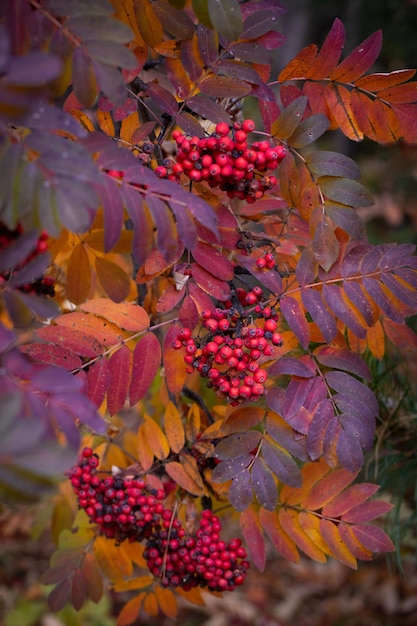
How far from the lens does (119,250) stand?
2.70 feet

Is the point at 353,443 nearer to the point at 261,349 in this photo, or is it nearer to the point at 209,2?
the point at 261,349

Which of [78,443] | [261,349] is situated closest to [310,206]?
[261,349]

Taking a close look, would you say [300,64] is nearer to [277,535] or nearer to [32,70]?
[32,70]

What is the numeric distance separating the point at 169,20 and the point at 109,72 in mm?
205

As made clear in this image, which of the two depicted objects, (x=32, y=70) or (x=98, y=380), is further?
(x=98, y=380)

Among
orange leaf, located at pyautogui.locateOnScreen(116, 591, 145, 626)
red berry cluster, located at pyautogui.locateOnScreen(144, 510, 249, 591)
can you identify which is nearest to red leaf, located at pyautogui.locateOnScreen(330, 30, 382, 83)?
red berry cluster, located at pyautogui.locateOnScreen(144, 510, 249, 591)

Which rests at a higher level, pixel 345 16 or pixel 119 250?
pixel 119 250

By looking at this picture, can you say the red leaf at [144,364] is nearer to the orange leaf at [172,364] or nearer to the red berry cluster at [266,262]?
the orange leaf at [172,364]

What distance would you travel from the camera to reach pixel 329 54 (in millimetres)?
873

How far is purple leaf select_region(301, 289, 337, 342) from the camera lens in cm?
85

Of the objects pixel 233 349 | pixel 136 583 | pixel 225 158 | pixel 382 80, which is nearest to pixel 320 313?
pixel 233 349

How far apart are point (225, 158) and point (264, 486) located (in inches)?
18.1

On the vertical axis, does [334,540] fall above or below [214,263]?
below

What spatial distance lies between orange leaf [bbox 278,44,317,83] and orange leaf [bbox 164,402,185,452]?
0.56 metres
